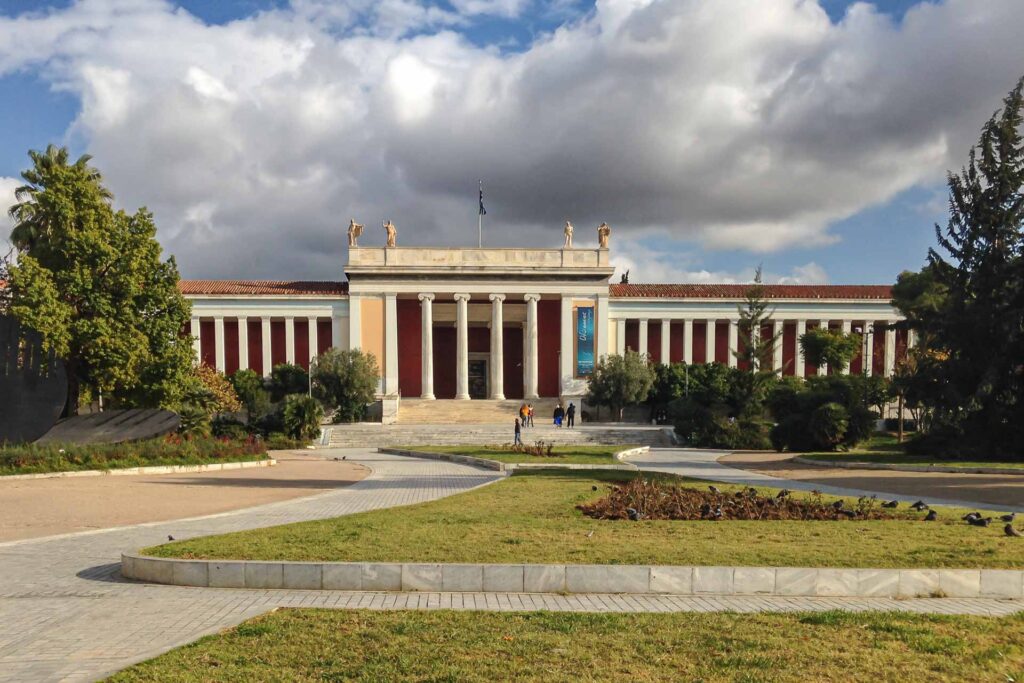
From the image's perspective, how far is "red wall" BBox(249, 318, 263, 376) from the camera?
57.8 meters

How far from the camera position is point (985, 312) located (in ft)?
82.7

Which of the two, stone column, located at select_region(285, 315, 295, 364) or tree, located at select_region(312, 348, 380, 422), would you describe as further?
stone column, located at select_region(285, 315, 295, 364)

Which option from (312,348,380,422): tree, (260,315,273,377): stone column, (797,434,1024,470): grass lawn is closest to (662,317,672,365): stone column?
(312,348,380,422): tree

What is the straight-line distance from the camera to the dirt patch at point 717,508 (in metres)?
10.9

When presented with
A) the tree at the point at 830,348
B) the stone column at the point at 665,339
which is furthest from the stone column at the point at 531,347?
Result: the tree at the point at 830,348

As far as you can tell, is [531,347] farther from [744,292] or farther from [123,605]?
[123,605]

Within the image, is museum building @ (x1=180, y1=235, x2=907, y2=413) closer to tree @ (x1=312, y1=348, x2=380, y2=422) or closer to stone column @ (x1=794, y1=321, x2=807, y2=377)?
stone column @ (x1=794, y1=321, x2=807, y2=377)

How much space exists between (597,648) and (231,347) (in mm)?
57071

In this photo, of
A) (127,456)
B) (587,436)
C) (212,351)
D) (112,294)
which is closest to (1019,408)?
(587,436)

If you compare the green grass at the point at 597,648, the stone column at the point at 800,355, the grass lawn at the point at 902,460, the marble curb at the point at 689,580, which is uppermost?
the stone column at the point at 800,355

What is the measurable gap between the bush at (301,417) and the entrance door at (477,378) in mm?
27194

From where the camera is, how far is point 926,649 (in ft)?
17.8

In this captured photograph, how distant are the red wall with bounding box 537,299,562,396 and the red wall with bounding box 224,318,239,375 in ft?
77.4

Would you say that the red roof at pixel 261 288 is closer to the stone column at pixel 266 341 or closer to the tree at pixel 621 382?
the stone column at pixel 266 341
